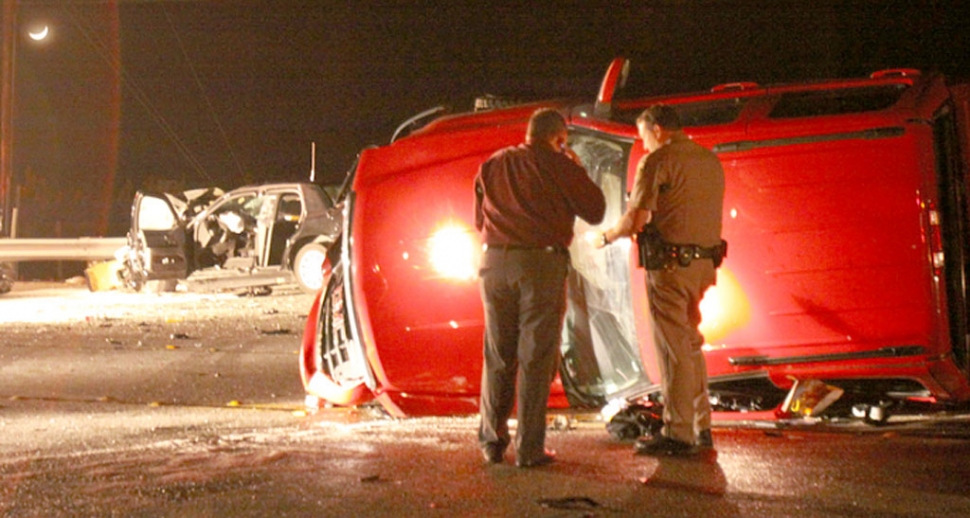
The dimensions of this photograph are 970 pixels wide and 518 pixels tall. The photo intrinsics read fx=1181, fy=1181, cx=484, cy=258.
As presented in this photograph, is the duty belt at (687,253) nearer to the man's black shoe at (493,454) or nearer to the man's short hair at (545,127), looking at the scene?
the man's short hair at (545,127)

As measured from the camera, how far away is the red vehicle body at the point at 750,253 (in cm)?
532

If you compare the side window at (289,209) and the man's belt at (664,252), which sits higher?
the side window at (289,209)

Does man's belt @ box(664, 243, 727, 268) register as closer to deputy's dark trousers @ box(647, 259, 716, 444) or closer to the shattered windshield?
deputy's dark trousers @ box(647, 259, 716, 444)

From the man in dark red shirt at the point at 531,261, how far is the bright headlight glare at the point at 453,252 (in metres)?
0.78

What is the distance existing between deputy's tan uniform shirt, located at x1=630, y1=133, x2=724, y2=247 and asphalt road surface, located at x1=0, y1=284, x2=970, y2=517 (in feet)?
3.23

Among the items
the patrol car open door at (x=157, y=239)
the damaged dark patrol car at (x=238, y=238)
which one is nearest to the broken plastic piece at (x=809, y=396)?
the damaged dark patrol car at (x=238, y=238)

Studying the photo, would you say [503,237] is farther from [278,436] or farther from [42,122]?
[42,122]

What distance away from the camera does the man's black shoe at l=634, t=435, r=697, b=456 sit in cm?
508

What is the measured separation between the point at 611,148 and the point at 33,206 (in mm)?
31338

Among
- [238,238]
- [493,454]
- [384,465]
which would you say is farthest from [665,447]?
[238,238]

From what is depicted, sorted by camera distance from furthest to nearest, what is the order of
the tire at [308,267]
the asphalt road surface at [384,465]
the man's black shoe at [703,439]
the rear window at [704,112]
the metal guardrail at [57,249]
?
1. the metal guardrail at [57,249]
2. the tire at [308,267]
3. the rear window at [704,112]
4. the man's black shoe at [703,439]
5. the asphalt road surface at [384,465]

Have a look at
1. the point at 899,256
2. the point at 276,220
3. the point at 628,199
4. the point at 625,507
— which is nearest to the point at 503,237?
the point at 628,199

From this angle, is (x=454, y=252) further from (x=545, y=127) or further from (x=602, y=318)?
(x=545, y=127)

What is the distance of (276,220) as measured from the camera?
53.1ft
